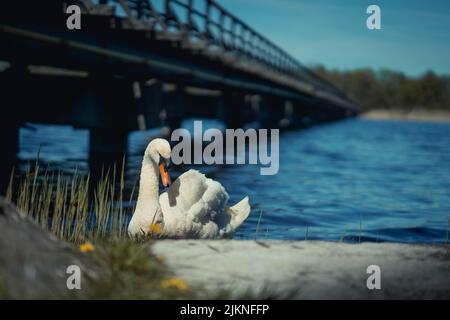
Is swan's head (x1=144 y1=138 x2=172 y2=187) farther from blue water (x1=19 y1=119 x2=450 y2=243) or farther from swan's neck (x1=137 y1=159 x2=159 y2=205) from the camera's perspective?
blue water (x1=19 y1=119 x2=450 y2=243)

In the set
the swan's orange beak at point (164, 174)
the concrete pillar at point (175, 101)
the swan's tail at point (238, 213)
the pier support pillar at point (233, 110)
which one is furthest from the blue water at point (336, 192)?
the pier support pillar at point (233, 110)

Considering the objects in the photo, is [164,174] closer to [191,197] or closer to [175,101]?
[191,197]

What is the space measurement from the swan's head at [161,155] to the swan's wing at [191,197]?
0.25 m

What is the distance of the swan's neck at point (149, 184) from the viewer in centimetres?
710

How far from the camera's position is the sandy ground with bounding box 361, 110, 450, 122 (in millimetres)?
113562

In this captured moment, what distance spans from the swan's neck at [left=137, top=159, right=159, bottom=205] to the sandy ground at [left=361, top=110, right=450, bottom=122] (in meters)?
109

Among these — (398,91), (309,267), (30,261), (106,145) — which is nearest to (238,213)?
(309,267)

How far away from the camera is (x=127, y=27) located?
1320 centimetres

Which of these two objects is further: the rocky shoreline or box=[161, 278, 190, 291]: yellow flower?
box=[161, 278, 190, 291]: yellow flower

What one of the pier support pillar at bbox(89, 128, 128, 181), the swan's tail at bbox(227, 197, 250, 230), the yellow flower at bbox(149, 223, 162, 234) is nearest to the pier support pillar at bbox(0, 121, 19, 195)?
the pier support pillar at bbox(89, 128, 128, 181)

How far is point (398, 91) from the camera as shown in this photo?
6112 inches

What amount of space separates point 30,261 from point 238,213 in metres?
4.69

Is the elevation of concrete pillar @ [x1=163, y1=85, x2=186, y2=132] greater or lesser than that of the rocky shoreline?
greater
